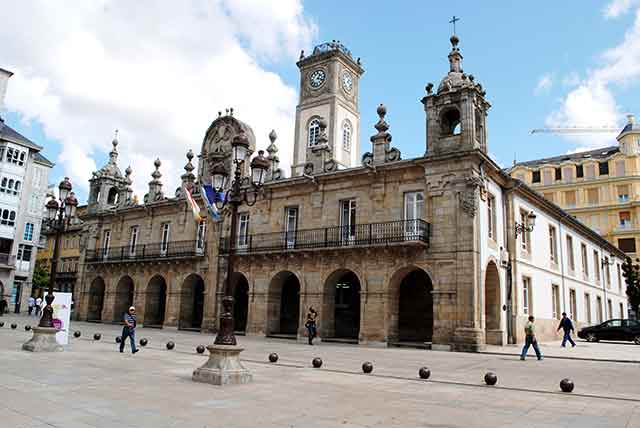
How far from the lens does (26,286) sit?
3978 cm

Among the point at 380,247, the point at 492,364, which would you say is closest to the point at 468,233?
the point at 380,247

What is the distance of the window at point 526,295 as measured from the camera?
22141mm

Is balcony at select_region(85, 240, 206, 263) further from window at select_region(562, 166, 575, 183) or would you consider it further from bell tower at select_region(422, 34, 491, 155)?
window at select_region(562, 166, 575, 183)

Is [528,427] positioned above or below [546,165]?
below

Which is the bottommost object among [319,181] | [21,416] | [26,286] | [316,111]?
[21,416]

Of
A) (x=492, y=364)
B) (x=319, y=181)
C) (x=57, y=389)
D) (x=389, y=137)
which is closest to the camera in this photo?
(x=57, y=389)

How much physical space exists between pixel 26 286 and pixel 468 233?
3651 centimetres

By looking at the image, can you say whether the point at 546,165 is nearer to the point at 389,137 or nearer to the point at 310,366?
the point at 389,137

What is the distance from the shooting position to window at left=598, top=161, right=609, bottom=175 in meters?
45.7

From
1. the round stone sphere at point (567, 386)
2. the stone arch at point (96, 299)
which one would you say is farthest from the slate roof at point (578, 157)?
the round stone sphere at point (567, 386)

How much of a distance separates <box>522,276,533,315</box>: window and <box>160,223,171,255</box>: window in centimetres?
1959

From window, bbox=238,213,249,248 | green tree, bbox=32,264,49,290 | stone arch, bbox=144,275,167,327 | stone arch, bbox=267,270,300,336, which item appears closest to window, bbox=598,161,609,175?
stone arch, bbox=267,270,300,336

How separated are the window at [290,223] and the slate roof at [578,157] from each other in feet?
114

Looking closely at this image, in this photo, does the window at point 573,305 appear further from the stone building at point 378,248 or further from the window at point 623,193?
the window at point 623,193
